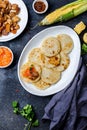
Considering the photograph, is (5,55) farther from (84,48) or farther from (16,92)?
(84,48)

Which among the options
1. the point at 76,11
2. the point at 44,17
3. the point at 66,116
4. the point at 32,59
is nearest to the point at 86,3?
the point at 76,11

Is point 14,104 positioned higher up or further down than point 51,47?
further down

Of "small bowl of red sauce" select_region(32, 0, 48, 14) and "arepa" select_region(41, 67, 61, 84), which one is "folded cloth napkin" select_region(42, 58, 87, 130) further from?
"small bowl of red sauce" select_region(32, 0, 48, 14)

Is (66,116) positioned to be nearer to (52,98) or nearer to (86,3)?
(52,98)

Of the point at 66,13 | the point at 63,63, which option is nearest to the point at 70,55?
the point at 63,63

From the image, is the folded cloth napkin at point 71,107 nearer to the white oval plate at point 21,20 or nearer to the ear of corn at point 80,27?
the ear of corn at point 80,27

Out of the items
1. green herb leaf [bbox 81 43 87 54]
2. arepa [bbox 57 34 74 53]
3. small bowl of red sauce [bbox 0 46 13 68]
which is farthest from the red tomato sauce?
green herb leaf [bbox 81 43 87 54]
